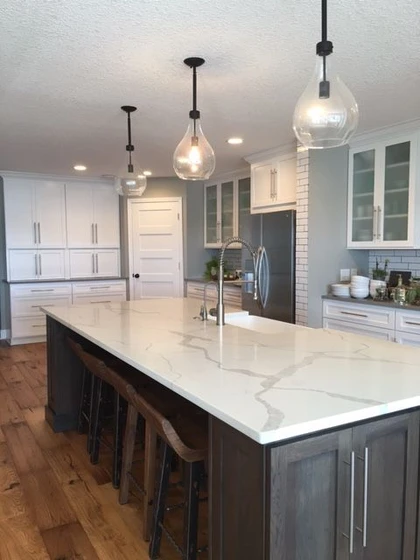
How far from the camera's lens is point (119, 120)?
139 inches

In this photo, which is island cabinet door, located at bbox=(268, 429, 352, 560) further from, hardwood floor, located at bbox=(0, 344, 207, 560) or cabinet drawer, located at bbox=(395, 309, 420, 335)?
cabinet drawer, located at bbox=(395, 309, 420, 335)

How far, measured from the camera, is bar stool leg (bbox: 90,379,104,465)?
278cm

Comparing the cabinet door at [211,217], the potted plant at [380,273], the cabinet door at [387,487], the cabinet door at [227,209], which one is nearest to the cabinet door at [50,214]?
the cabinet door at [211,217]

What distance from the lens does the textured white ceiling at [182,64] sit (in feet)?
6.39

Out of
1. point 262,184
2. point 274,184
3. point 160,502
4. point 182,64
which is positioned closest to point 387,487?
point 160,502

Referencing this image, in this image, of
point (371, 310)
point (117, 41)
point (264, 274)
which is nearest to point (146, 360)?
point (117, 41)

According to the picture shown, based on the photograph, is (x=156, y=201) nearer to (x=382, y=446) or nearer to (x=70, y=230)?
(x=70, y=230)

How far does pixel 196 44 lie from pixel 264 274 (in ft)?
8.90

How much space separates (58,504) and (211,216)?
15.6 feet

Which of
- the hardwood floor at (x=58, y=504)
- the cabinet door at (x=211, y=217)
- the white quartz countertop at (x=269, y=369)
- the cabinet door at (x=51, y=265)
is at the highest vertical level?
the cabinet door at (x=211, y=217)

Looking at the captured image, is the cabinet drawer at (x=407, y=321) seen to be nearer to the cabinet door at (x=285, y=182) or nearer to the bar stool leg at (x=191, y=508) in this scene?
the cabinet door at (x=285, y=182)

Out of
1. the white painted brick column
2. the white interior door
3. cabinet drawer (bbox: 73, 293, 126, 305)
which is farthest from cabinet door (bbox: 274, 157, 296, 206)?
cabinet drawer (bbox: 73, 293, 126, 305)

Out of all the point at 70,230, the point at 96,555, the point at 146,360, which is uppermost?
the point at 70,230

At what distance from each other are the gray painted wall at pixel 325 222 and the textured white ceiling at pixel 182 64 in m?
0.45
